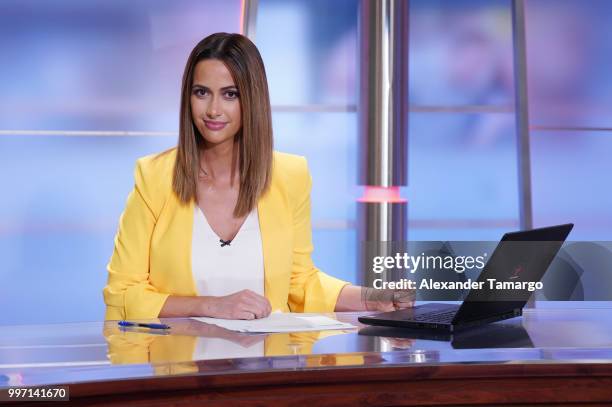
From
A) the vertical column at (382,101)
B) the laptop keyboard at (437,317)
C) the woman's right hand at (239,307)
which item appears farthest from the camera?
the vertical column at (382,101)

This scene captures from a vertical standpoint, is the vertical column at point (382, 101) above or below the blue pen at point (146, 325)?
above

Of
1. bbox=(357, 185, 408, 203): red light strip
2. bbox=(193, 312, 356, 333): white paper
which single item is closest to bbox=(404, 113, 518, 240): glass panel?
bbox=(357, 185, 408, 203): red light strip

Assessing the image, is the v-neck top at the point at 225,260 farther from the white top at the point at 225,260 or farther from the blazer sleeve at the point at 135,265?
the blazer sleeve at the point at 135,265

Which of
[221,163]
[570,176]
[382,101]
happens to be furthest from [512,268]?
[570,176]

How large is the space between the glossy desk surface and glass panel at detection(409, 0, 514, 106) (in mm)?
2629

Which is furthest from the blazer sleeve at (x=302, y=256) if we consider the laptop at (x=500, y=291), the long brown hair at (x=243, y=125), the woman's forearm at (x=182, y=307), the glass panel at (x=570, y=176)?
the glass panel at (x=570, y=176)

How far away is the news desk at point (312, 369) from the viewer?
4.54ft

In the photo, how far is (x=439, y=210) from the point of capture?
452 centimetres

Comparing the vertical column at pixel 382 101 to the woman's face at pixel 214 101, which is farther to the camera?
the vertical column at pixel 382 101

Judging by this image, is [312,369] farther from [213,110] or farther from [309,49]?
[309,49]

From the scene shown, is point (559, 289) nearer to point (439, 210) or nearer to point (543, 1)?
point (439, 210)

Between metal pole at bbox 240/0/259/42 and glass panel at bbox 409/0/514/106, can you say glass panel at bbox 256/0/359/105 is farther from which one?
glass panel at bbox 409/0/514/106

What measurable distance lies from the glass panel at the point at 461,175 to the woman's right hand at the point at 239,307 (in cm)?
252

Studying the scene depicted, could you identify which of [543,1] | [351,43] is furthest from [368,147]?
[543,1]
